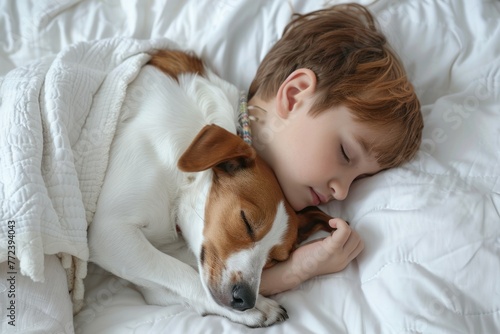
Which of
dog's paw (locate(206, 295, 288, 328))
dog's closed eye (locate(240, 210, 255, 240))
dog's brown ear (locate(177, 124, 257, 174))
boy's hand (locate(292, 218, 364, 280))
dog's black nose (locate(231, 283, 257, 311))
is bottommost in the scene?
dog's paw (locate(206, 295, 288, 328))

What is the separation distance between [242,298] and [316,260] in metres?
0.29

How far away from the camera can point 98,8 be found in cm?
232

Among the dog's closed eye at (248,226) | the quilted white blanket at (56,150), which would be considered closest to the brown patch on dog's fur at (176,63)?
the quilted white blanket at (56,150)

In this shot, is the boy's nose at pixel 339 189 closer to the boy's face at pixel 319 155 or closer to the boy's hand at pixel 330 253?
the boy's face at pixel 319 155

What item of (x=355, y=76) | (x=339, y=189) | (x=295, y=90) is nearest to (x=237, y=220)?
(x=339, y=189)

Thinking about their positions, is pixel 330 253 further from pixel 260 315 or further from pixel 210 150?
pixel 210 150

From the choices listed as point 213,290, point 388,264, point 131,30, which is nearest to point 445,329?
point 388,264

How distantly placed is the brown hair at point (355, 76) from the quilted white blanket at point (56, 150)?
1.85 ft

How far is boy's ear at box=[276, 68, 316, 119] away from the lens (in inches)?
72.2

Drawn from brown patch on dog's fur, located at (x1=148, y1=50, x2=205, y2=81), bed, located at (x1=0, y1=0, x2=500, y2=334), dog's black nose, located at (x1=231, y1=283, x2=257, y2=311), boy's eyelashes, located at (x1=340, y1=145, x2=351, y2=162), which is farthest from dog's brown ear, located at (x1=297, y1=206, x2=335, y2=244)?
brown patch on dog's fur, located at (x1=148, y1=50, x2=205, y2=81)

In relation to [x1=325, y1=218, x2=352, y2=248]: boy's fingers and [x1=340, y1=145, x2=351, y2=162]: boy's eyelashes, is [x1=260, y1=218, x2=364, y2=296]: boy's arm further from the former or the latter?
[x1=340, y1=145, x2=351, y2=162]: boy's eyelashes

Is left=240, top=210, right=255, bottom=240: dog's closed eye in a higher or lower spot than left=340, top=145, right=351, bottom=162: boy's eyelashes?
lower

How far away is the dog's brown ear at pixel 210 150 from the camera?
1.52m

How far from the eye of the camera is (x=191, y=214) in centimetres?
174
